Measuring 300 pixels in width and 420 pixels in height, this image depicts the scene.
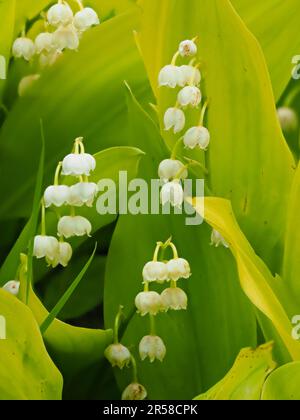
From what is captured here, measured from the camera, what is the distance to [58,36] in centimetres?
110

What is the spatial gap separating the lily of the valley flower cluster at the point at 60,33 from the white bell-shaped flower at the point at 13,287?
0.99 ft

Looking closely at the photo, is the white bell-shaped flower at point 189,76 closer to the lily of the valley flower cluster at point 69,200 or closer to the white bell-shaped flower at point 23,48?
the lily of the valley flower cluster at point 69,200

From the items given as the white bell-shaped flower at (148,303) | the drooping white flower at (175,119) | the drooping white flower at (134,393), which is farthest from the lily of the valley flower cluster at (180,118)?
the drooping white flower at (134,393)

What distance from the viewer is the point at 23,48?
45.6 inches

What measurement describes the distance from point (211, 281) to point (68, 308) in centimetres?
23

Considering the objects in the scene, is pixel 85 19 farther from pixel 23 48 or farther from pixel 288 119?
pixel 288 119

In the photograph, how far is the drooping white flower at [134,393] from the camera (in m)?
0.99

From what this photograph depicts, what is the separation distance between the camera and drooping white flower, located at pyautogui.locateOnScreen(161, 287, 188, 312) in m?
0.97

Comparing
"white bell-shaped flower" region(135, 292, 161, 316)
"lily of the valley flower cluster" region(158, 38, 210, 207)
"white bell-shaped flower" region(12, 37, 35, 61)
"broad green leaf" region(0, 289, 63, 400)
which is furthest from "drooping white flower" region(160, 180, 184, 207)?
"white bell-shaped flower" region(12, 37, 35, 61)

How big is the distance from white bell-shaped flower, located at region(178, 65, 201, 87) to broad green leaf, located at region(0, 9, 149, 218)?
180mm

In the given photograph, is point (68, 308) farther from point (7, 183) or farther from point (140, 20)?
point (140, 20)
